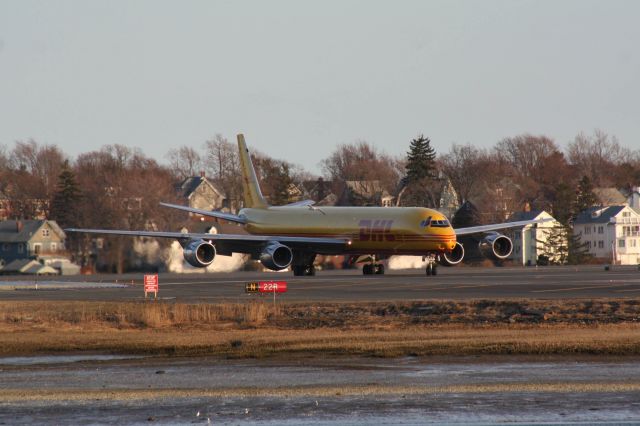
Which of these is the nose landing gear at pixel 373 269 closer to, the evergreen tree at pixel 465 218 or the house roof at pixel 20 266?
the house roof at pixel 20 266

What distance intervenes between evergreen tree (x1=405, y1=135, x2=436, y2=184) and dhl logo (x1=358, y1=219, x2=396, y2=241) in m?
96.1

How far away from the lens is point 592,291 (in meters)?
48.4

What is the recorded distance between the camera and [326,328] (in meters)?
34.2

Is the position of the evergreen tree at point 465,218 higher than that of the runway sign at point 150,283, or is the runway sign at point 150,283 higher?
the evergreen tree at point 465,218

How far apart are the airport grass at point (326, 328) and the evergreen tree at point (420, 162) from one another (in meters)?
123

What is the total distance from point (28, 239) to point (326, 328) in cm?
11472

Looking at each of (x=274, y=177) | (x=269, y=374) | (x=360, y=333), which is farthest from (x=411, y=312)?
(x=274, y=177)

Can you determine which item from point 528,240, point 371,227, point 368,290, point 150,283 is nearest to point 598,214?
point 528,240

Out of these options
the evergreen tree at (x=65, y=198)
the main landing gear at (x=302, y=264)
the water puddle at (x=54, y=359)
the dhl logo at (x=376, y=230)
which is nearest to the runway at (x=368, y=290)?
the dhl logo at (x=376, y=230)

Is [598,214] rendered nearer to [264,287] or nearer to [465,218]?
[465,218]

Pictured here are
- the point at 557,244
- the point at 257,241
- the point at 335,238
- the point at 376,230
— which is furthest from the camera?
the point at 557,244

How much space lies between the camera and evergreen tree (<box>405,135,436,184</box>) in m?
165

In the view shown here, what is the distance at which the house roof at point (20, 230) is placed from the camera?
145m

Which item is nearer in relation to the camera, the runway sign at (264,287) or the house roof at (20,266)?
the runway sign at (264,287)
